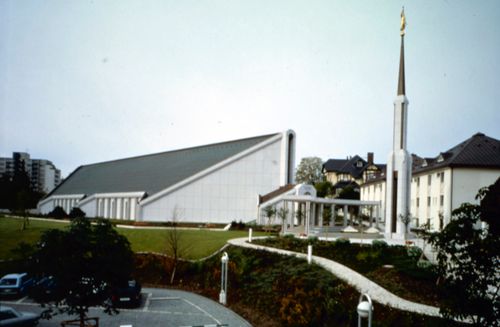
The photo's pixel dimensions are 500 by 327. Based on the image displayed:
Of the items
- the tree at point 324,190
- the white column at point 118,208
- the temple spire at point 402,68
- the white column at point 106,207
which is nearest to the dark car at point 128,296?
the temple spire at point 402,68

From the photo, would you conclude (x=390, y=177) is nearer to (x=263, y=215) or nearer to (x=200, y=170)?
(x=263, y=215)

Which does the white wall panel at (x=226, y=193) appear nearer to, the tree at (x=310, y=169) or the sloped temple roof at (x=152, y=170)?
the sloped temple roof at (x=152, y=170)

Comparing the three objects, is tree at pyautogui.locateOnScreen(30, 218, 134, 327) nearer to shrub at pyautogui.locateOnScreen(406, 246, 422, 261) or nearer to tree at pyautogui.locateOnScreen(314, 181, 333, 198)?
shrub at pyautogui.locateOnScreen(406, 246, 422, 261)

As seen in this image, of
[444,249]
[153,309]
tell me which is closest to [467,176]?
[153,309]

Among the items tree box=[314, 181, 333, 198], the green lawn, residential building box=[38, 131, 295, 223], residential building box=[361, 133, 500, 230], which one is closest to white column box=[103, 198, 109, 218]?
residential building box=[38, 131, 295, 223]

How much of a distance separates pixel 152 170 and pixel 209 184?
16.4m

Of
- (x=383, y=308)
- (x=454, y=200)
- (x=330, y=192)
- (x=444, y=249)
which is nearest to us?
(x=444, y=249)

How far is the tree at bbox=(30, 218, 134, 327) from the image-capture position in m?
10.6

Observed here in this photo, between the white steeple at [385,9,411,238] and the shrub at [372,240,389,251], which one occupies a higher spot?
the white steeple at [385,9,411,238]

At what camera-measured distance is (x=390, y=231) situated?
107 ft

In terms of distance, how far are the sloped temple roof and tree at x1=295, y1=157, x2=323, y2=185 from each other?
30793mm

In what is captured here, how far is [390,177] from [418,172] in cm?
1400

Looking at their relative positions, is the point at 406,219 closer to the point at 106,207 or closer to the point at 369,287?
the point at 369,287

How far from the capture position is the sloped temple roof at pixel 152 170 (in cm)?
5238
